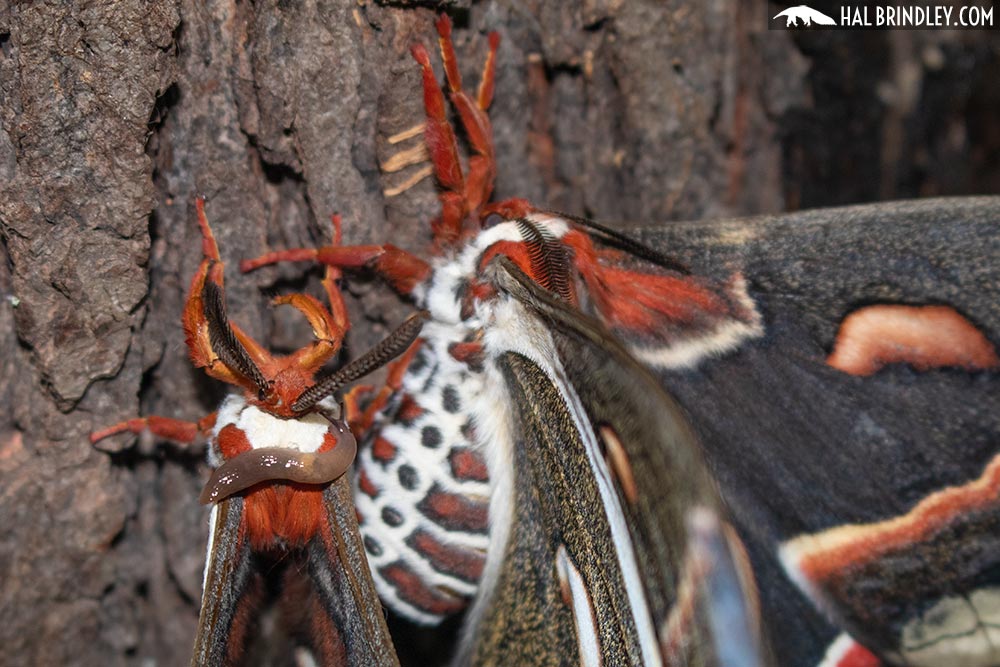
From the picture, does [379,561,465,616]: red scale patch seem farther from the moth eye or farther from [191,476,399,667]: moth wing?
the moth eye

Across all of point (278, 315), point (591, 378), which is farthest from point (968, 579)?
point (278, 315)

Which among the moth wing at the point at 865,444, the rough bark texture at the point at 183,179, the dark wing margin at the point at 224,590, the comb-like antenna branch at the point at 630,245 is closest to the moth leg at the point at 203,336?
the rough bark texture at the point at 183,179

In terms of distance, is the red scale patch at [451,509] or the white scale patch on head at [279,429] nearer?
the white scale patch on head at [279,429]

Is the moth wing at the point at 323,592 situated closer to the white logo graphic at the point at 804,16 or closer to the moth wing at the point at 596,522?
the moth wing at the point at 596,522

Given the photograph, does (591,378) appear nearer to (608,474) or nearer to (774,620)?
(608,474)

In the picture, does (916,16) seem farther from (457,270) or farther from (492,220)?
(457,270)

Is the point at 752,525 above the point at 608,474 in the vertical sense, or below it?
below

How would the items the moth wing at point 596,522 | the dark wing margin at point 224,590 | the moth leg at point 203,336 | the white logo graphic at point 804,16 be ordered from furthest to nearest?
the white logo graphic at point 804,16
the moth leg at point 203,336
the dark wing margin at point 224,590
the moth wing at point 596,522

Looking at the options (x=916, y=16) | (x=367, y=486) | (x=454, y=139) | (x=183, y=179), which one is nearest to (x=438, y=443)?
(x=367, y=486)
